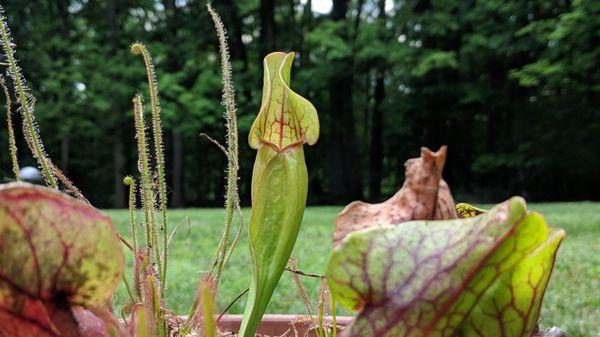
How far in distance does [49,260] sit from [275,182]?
19 centimetres

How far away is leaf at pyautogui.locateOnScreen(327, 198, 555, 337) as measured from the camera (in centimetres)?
30

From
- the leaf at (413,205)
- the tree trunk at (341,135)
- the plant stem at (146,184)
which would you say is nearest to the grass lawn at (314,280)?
the plant stem at (146,184)

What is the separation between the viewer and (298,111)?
49 centimetres

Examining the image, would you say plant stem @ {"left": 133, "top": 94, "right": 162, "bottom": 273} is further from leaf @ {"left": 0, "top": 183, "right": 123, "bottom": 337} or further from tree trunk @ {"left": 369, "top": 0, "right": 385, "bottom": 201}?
tree trunk @ {"left": 369, "top": 0, "right": 385, "bottom": 201}

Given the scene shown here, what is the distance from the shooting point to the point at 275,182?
1.43 ft

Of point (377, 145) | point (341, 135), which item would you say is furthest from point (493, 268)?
point (377, 145)

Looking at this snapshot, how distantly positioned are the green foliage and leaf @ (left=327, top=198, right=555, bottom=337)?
0.40 ft

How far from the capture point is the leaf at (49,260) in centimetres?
27

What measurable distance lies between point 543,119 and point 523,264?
1245 centimetres

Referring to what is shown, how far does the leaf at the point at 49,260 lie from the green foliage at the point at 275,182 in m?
0.15

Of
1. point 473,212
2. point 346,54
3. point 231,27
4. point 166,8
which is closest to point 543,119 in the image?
point 346,54

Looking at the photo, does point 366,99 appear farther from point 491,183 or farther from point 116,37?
point 116,37

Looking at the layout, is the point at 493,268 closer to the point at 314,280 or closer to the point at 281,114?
the point at 281,114

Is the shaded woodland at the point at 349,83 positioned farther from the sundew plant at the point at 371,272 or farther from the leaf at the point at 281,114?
the sundew plant at the point at 371,272
